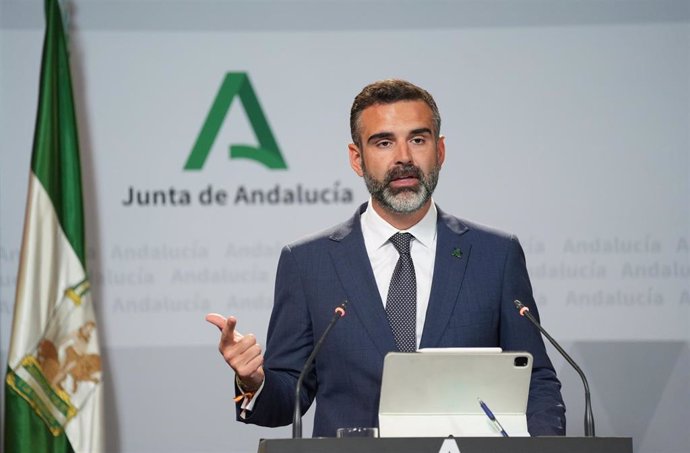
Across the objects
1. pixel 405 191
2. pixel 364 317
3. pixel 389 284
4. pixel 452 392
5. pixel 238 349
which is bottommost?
pixel 452 392

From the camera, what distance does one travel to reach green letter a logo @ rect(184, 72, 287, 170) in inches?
218

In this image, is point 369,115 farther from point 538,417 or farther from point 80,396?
point 80,396

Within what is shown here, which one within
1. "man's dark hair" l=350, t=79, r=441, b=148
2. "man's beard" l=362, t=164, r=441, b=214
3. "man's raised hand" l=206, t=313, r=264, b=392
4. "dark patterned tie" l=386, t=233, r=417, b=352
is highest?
"man's dark hair" l=350, t=79, r=441, b=148

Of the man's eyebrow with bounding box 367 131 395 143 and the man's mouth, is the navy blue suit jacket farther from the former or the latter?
the man's eyebrow with bounding box 367 131 395 143

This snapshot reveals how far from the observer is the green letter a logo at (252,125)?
5527 mm

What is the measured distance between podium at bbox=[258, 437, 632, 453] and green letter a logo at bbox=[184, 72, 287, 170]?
3224 mm

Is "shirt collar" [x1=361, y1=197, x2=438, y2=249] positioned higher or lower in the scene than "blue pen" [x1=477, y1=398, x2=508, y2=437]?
higher

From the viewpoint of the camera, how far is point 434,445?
242 cm

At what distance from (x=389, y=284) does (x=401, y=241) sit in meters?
0.17

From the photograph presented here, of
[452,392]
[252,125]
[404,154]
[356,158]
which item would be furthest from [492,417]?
[252,125]

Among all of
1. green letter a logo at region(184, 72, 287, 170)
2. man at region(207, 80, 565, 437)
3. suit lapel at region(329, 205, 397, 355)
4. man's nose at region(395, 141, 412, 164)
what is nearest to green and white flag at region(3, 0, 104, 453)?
green letter a logo at region(184, 72, 287, 170)

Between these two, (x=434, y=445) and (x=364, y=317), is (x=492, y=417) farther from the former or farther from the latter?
(x=364, y=317)

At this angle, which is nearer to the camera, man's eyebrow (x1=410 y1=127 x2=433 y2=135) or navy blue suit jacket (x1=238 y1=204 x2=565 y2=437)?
navy blue suit jacket (x1=238 y1=204 x2=565 y2=437)

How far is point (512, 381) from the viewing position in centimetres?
269
